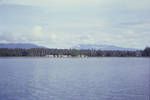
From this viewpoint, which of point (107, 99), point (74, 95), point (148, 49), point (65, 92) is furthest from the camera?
point (148, 49)

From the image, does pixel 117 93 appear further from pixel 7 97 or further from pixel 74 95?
pixel 7 97

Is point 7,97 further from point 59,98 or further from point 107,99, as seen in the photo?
point 107,99

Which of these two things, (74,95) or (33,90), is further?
(33,90)

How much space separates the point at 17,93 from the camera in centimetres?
4044

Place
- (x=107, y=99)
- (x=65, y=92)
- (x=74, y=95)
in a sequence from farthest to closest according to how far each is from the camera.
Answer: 1. (x=65, y=92)
2. (x=74, y=95)
3. (x=107, y=99)

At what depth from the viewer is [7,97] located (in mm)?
37531

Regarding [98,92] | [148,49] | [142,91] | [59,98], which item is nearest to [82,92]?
[98,92]

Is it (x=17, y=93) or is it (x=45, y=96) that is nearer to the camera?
(x=45, y=96)

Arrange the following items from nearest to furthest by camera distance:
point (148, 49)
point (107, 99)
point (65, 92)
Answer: point (107, 99), point (65, 92), point (148, 49)

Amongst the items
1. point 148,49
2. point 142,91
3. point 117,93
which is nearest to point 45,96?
point 117,93

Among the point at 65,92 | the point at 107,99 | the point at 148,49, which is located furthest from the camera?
the point at 148,49

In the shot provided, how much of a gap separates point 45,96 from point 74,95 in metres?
3.22

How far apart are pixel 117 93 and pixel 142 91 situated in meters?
3.31

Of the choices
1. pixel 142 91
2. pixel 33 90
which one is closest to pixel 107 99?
pixel 142 91
